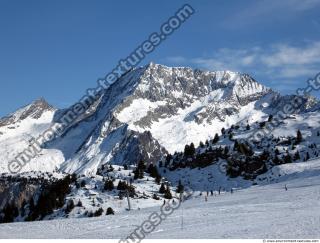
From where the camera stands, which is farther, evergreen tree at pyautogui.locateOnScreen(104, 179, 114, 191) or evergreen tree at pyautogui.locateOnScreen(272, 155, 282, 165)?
evergreen tree at pyautogui.locateOnScreen(272, 155, 282, 165)

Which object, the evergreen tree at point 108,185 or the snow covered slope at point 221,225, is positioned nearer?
the snow covered slope at point 221,225

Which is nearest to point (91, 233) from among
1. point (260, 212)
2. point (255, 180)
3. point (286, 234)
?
point (260, 212)

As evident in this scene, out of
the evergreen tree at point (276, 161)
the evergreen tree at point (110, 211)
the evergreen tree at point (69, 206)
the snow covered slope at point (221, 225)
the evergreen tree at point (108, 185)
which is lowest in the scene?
the snow covered slope at point (221, 225)

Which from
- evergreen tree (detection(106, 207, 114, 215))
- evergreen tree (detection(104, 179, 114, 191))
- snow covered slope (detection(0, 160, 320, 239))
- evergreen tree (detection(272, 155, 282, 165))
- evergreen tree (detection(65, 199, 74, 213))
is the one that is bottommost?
snow covered slope (detection(0, 160, 320, 239))

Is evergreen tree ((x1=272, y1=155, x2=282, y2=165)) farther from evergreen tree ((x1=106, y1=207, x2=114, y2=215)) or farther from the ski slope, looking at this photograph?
the ski slope

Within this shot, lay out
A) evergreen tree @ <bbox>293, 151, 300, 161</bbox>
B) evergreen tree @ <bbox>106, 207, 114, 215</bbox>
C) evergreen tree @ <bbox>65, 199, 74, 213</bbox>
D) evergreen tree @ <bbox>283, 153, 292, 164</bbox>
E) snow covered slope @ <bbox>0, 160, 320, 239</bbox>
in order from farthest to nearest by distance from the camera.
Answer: evergreen tree @ <bbox>293, 151, 300, 161</bbox>
evergreen tree @ <bbox>283, 153, 292, 164</bbox>
evergreen tree @ <bbox>65, 199, 74, 213</bbox>
evergreen tree @ <bbox>106, 207, 114, 215</bbox>
snow covered slope @ <bbox>0, 160, 320, 239</bbox>

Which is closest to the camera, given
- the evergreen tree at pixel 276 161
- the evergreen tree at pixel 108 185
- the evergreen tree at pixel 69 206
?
the evergreen tree at pixel 69 206

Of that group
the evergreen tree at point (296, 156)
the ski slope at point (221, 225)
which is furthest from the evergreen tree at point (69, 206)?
the evergreen tree at point (296, 156)

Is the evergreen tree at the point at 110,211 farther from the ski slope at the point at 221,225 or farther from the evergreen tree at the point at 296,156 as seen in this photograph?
the evergreen tree at the point at 296,156

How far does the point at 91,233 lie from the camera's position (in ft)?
106

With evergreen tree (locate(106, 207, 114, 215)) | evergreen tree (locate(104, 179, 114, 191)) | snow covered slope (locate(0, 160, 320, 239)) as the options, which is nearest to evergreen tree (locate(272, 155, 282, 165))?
evergreen tree (locate(104, 179, 114, 191))

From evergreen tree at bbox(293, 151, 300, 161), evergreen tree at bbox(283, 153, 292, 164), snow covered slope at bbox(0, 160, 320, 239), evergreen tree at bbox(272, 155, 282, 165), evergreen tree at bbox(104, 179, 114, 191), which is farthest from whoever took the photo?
evergreen tree at bbox(293, 151, 300, 161)

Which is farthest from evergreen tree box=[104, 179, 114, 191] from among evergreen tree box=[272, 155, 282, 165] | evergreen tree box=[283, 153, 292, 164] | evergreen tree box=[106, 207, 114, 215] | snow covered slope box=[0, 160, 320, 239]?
snow covered slope box=[0, 160, 320, 239]

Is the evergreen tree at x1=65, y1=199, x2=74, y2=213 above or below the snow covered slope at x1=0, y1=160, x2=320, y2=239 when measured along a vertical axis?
above
